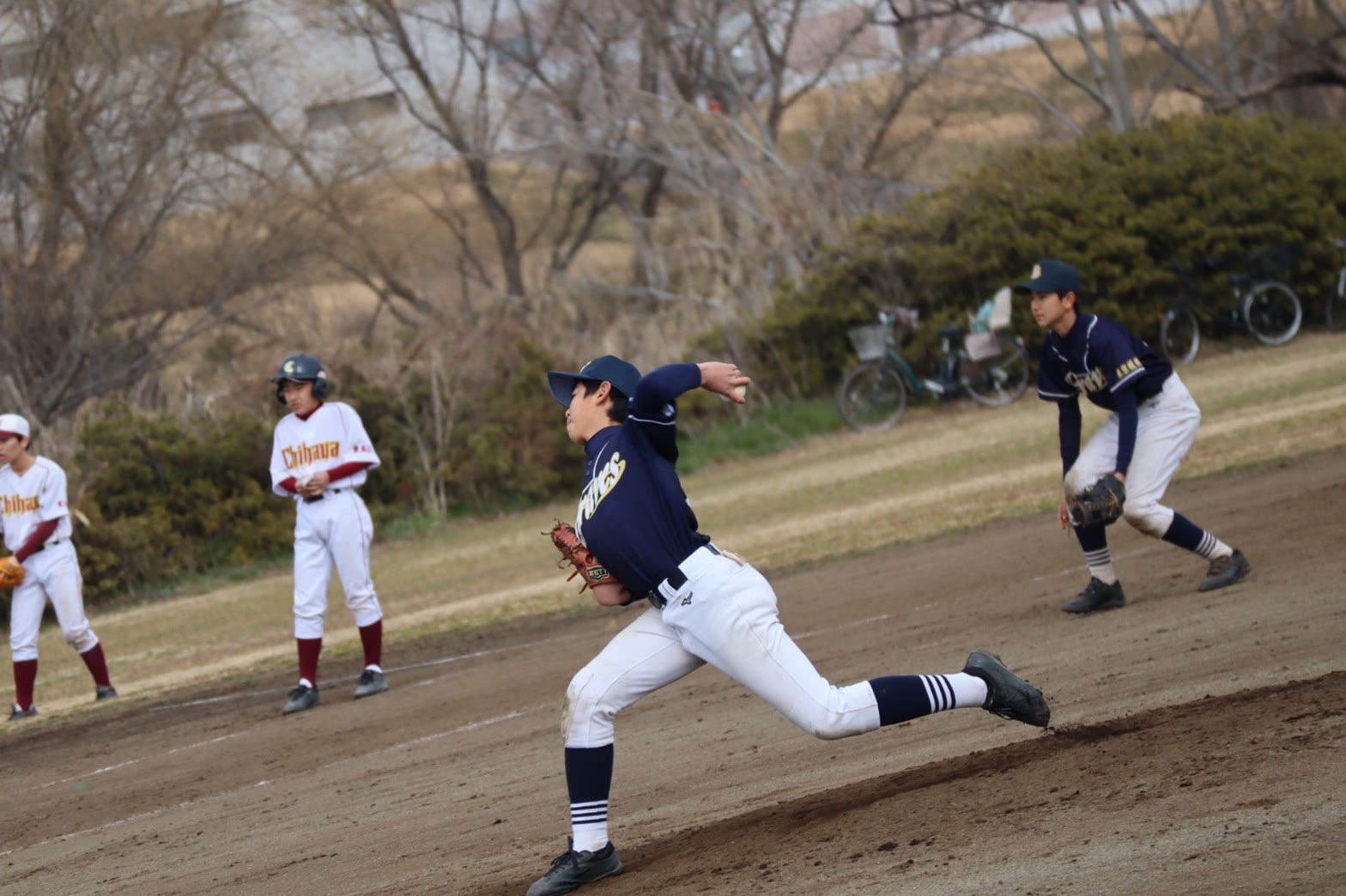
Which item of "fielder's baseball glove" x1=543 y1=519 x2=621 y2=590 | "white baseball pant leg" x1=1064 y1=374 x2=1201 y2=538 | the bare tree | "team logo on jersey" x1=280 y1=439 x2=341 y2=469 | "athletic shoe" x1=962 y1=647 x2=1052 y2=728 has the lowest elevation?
"athletic shoe" x1=962 y1=647 x2=1052 y2=728

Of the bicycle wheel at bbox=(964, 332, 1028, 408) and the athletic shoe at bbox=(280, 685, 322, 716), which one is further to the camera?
the bicycle wheel at bbox=(964, 332, 1028, 408)

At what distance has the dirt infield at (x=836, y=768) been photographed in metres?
4.51

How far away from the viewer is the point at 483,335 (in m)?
22.1

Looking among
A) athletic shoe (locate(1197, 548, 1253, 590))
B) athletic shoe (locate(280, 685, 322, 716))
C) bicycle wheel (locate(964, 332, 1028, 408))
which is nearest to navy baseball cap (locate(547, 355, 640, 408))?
athletic shoe (locate(1197, 548, 1253, 590))

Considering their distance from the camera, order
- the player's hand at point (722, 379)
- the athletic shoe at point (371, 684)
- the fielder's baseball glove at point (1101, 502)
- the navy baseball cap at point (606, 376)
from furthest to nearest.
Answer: the athletic shoe at point (371, 684) → the fielder's baseball glove at point (1101, 502) → the navy baseball cap at point (606, 376) → the player's hand at point (722, 379)

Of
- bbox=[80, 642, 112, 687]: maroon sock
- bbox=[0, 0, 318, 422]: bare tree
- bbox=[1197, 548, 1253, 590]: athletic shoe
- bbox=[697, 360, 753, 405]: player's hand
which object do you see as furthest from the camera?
bbox=[0, 0, 318, 422]: bare tree

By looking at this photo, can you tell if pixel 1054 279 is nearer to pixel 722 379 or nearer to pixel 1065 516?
pixel 1065 516

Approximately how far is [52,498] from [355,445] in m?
2.88

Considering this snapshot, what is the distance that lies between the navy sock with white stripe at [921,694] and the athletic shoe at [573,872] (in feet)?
3.55

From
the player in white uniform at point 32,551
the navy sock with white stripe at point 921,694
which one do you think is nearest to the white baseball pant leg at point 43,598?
the player in white uniform at point 32,551

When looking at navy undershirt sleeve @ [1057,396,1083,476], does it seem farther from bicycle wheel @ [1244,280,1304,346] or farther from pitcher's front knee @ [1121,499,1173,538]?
bicycle wheel @ [1244,280,1304,346]

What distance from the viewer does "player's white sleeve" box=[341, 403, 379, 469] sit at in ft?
31.4

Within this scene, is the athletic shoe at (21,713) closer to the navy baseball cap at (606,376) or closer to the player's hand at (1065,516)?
the navy baseball cap at (606,376)

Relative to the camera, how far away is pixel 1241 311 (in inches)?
827
